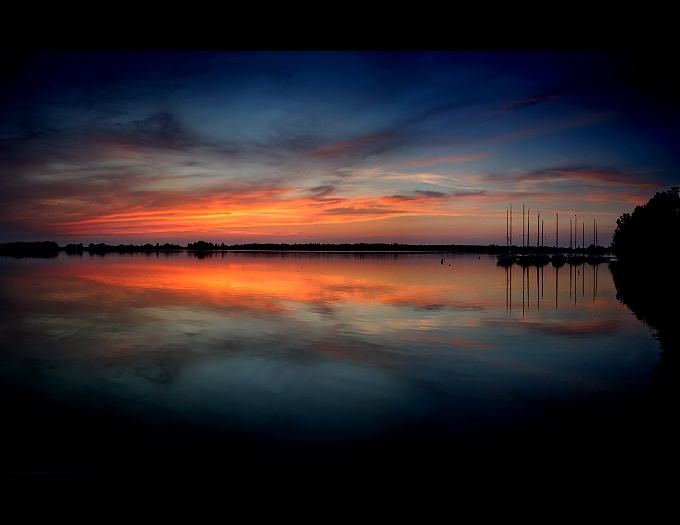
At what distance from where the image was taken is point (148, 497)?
2484 mm

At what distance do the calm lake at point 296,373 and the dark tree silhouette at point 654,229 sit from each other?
3167cm

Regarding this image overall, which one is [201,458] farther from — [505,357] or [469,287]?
[469,287]

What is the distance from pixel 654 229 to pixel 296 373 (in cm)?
5068

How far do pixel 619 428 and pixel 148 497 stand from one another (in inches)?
212

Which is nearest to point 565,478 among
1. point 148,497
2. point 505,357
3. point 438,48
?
point 148,497

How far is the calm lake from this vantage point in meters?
5.10

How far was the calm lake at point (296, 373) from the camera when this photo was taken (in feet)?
16.7

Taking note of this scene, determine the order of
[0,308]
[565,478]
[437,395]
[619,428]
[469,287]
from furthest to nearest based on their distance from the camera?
[469,287] < [0,308] < [437,395] < [619,428] < [565,478]

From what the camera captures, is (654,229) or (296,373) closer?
(296,373)

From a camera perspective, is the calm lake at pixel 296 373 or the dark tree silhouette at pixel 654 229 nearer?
the calm lake at pixel 296 373

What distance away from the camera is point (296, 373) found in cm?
767

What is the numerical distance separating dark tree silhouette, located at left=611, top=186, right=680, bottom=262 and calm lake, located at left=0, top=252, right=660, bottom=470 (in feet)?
104

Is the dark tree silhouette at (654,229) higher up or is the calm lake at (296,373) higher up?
the dark tree silhouette at (654,229)

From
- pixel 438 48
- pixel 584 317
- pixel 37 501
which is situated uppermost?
pixel 438 48
